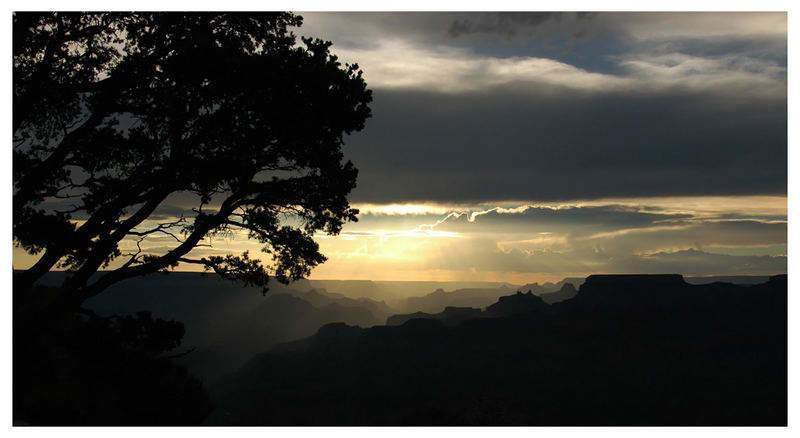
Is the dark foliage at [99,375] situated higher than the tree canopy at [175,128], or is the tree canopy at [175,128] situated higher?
the tree canopy at [175,128]

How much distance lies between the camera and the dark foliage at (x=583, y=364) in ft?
330

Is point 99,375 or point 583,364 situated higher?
point 99,375

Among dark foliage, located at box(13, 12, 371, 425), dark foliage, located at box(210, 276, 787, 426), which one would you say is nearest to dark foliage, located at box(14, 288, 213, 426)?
dark foliage, located at box(13, 12, 371, 425)

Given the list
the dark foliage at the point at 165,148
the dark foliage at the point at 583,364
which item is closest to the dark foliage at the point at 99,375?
the dark foliage at the point at 165,148

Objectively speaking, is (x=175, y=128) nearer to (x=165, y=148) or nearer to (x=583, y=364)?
(x=165, y=148)

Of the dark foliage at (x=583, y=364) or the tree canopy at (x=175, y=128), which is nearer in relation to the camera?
the tree canopy at (x=175, y=128)

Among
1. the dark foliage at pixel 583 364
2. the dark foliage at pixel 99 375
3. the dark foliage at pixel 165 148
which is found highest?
the dark foliage at pixel 165 148

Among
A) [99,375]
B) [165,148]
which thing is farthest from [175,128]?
[99,375]

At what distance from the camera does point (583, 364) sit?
144 m

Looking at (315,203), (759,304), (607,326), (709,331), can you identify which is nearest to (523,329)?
(607,326)

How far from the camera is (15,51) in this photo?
17.5 meters

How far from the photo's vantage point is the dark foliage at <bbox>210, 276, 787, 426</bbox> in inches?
3959

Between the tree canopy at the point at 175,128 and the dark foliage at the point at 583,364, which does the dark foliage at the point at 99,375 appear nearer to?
the tree canopy at the point at 175,128
